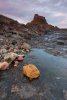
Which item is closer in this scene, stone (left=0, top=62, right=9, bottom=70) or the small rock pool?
the small rock pool

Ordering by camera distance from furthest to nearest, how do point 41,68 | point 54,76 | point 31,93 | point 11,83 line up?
point 41,68, point 54,76, point 11,83, point 31,93

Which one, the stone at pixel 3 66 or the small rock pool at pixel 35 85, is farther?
the stone at pixel 3 66

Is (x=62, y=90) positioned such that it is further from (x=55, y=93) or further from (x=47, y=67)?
(x=47, y=67)

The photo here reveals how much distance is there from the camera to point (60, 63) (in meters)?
13.0

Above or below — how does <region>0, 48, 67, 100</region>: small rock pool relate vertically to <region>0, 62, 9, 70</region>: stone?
below

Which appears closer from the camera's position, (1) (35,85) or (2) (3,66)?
(1) (35,85)

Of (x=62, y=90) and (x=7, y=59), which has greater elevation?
(x=7, y=59)

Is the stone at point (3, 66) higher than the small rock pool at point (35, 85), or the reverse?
the stone at point (3, 66)

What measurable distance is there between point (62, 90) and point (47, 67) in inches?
142

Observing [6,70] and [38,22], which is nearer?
[6,70]

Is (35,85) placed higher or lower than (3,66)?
lower

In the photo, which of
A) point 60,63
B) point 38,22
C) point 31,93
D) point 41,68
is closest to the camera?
point 31,93

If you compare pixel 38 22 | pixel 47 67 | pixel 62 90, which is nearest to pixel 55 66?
pixel 47 67

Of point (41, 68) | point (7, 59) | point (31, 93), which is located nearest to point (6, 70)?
point (7, 59)
